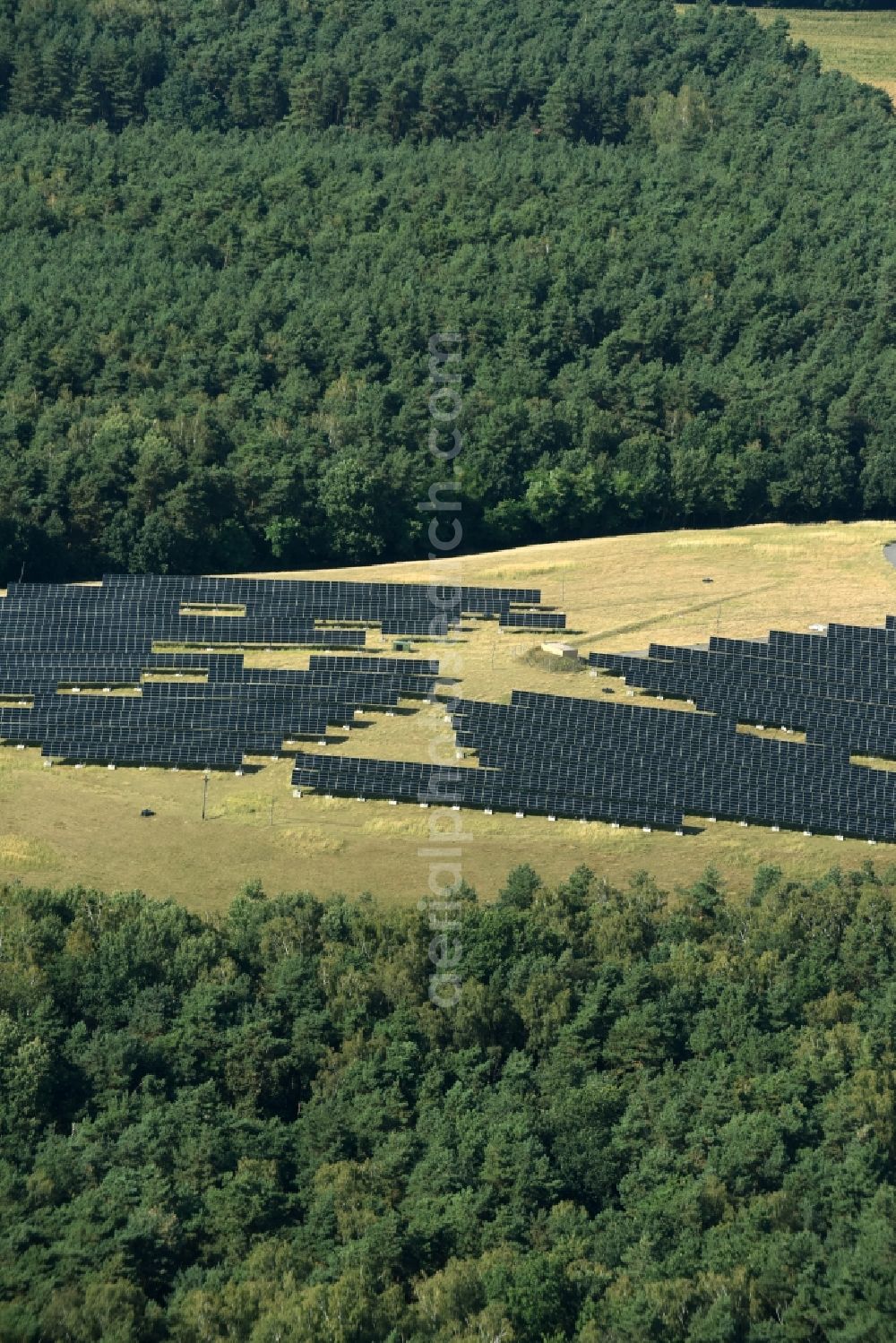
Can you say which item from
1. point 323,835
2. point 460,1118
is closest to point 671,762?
point 323,835

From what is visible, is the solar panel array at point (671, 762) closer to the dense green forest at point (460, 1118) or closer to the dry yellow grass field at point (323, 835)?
the dry yellow grass field at point (323, 835)

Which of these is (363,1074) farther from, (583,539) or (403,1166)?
(583,539)

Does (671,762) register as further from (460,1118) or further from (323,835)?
(460,1118)

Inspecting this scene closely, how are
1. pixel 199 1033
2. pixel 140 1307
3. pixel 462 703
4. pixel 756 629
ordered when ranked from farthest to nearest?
1. pixel 756 629
2. pixel 462 703
3. pixel 199 1033
4. pixel 140 1307

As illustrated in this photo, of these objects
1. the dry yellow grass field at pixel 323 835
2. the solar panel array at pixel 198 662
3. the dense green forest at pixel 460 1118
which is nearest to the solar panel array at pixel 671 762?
the dry yellow grass field at pixel 323 835

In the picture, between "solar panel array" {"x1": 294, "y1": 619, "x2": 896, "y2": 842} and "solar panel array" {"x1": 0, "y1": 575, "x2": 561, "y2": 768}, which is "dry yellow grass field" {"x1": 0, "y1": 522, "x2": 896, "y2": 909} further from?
"solar panel array" {"x1": 0, "y1": 575, "x2": 561, "y2": 768}

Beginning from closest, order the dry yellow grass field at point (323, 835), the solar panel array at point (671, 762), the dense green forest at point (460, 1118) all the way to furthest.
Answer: the dense green forest at point (460, 1118), the dry yellow grass field at point (323, 835), the solar panel array at point (671, 762)

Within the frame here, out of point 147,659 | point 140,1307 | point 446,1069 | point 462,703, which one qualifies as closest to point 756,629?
point 462,703
